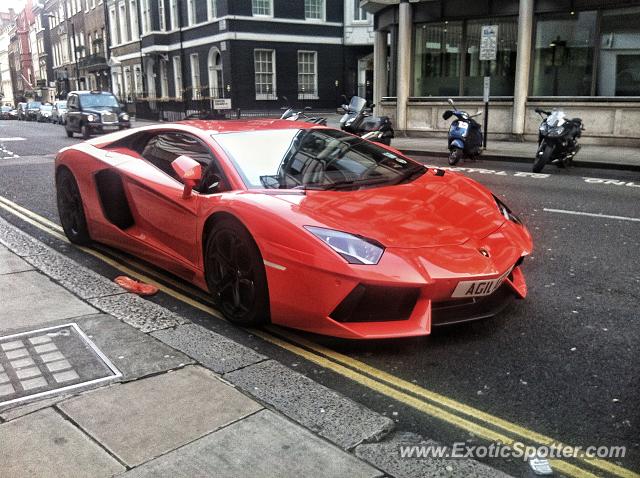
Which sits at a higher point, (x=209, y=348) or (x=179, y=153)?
(x=179, y=153)

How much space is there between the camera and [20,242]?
6.38 metres

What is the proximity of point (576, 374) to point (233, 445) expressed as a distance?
1955 millimetres

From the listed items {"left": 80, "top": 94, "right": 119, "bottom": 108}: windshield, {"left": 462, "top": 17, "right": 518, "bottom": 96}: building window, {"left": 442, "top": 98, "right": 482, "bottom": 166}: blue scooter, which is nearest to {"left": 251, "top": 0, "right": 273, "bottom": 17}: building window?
{"left": 80, "top": 94, "right": 119, "bottom": 108}: windshield

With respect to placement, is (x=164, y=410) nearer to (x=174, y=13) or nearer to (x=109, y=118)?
(x=109, y=118)

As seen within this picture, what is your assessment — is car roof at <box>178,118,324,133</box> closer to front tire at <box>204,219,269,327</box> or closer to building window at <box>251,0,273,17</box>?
front tire at <box>204,219,269,327</box>

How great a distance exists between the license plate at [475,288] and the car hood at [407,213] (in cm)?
30

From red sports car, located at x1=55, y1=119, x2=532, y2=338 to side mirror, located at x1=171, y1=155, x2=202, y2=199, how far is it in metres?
0.01

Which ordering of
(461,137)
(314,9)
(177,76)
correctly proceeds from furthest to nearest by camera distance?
(177,76)
(314,9)
(461,137)

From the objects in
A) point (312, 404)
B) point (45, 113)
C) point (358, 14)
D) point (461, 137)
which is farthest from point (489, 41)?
point (45, 113)

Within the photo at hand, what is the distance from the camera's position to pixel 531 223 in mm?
7238

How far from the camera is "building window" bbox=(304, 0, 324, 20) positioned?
34.4 metres

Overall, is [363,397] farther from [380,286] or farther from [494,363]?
[494,363]

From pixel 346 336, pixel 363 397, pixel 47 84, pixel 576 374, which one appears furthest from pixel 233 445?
pixel 47 84

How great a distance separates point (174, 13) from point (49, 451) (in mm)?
38731
